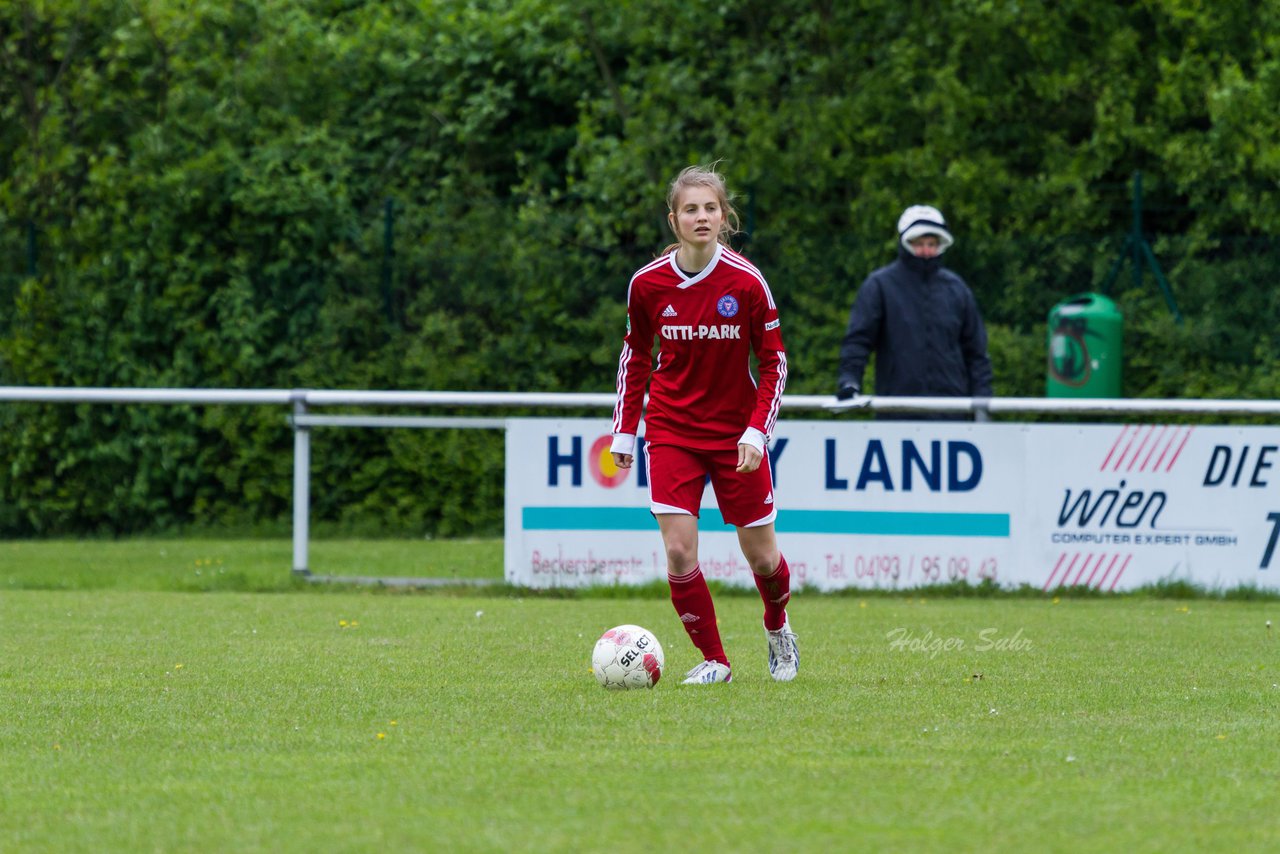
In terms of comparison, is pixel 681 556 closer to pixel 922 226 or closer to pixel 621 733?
pixel 621 733

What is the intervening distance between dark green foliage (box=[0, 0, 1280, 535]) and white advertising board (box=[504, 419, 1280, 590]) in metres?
3.95

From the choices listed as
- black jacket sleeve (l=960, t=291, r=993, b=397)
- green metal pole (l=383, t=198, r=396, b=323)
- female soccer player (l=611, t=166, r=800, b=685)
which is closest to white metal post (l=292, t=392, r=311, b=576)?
black jacket sleeve (l=960, t=291, r=993, b=397)

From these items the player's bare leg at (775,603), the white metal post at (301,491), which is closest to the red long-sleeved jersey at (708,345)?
the player's bare leg at (775,603)

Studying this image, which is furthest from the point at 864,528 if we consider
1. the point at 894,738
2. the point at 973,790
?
the point at 973,790

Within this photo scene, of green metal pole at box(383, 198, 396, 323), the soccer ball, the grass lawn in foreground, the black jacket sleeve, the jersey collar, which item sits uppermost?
green metal pole at box(383, 198, 396, 323)

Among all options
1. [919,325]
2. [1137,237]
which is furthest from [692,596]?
[1137,237]

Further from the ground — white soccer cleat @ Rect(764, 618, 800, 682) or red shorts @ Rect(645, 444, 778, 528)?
red shorts @ Rect(645, 444, 778, 528)

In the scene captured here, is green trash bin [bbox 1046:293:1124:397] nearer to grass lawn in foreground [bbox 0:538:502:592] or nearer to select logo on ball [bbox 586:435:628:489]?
grass lawn in foreground [bbox 0:538:502:592]

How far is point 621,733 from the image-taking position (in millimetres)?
5535

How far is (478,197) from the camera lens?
55.8 feet

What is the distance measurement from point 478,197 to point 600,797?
12.9 meters

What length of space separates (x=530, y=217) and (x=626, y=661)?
963cm

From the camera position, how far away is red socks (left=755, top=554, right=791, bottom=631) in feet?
22.7

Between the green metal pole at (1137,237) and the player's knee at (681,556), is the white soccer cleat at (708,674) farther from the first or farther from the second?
the green metal pole at (1137,237)
